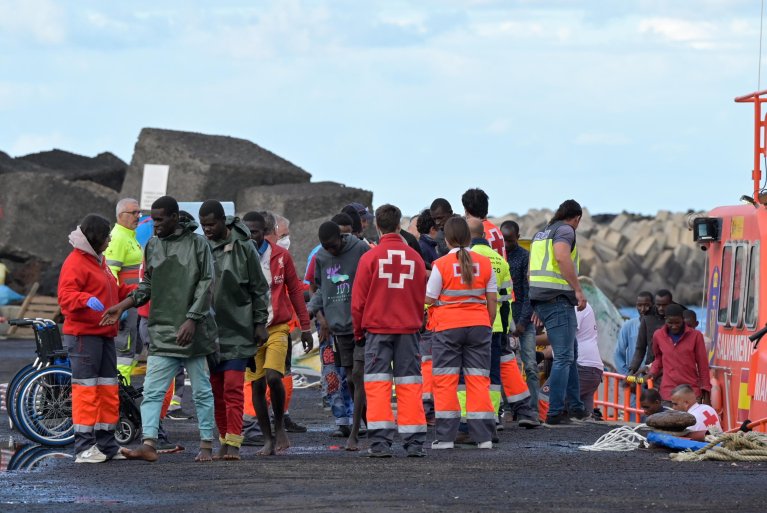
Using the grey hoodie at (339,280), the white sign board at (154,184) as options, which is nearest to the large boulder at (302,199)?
the white sign board at (154,184)

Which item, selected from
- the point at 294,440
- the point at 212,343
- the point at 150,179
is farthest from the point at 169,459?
the point at 150,179

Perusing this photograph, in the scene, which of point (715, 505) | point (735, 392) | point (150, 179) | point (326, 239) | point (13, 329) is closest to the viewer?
point (715, 505)

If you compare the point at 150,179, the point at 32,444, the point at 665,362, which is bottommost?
the point at 32,444

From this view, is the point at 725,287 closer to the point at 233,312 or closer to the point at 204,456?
the point at 233,312

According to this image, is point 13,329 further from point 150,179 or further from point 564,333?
point 564,333

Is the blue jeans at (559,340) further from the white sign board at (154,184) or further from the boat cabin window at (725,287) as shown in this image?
the white sign board at (154,184)

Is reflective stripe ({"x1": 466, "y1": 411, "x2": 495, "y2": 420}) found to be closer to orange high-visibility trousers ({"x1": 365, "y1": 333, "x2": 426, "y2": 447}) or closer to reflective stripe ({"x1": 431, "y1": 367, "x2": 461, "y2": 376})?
reflective stripe ({"x1": 431, "y1": 367, "x2": 461, "y2": 376})

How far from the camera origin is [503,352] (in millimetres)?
14898

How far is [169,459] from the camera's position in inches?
490

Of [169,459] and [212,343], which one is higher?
[212,343]

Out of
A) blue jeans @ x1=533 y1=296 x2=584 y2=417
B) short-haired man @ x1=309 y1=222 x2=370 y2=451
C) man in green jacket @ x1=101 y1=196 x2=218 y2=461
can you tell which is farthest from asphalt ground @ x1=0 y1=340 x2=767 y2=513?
blue jeans @ x1=533 y1=296 x2=584 y2=417

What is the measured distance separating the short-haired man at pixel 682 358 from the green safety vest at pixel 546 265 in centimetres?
136

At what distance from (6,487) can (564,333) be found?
615cm

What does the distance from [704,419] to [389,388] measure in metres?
3.06
